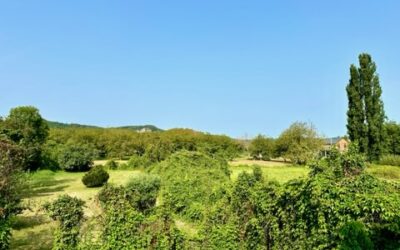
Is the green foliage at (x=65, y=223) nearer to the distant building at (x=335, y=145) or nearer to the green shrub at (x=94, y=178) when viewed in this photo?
the distant building at (x=335, y=145)

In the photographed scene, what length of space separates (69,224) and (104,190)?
1156 millimetres

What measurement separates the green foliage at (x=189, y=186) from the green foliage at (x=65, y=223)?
5277 millimetres

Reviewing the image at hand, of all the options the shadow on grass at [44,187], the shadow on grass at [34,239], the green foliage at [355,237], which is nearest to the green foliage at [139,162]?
the shadow on grass at [44,187]

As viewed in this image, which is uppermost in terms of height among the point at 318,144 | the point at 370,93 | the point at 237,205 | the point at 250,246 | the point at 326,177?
the point at 370,93

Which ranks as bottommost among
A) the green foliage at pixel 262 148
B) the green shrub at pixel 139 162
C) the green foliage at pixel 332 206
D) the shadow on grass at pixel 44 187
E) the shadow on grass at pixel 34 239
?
the shadow on grass at pixel 34 239

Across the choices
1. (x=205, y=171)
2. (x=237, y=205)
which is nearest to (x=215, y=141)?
(x=205, y=171)

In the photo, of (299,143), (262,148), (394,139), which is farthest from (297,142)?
(394,139)

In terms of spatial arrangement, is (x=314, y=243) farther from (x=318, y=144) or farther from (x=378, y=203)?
(x=318, y=144)

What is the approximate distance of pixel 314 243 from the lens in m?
7.34

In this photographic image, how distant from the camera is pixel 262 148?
5800cm

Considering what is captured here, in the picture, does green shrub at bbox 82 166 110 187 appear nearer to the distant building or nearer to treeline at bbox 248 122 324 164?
the distant building

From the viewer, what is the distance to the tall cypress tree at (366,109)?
121ft

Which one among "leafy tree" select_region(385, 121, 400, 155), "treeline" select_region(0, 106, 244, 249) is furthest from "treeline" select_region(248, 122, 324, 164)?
"leafy tree" select_region(385, 121, 400, 155)

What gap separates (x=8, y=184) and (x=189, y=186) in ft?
23.1
